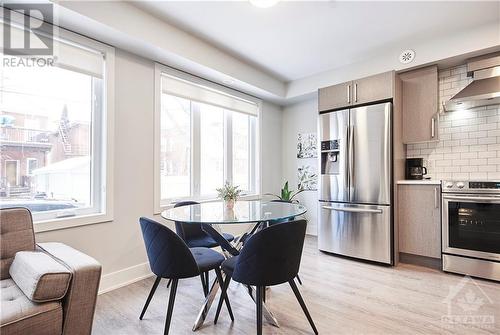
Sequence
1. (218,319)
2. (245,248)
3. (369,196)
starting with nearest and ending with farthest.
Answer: (245,248), (218,319), (369,196)

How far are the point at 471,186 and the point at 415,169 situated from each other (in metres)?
0.72

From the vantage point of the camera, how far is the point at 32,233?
1.83m

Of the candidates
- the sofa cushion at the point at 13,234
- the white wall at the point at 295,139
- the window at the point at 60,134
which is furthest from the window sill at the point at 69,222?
the white wall at the point at 295,139

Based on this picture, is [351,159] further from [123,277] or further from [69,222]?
[69,222]

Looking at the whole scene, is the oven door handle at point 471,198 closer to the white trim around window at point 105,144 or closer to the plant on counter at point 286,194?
the plant on counter at point 286,194

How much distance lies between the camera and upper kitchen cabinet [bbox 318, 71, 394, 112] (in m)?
3.13

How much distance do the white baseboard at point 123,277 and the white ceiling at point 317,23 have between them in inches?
101

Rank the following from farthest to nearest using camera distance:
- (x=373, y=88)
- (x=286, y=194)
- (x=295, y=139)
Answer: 1. (x=295, y=139)
2. (x=286, y=194)
3. (x=373, y=88)

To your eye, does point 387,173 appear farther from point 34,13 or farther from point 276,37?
point 34,13

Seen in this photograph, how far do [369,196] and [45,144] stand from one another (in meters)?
3.42

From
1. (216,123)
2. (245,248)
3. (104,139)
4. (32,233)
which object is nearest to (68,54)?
(104,139)

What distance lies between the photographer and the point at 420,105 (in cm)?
317
